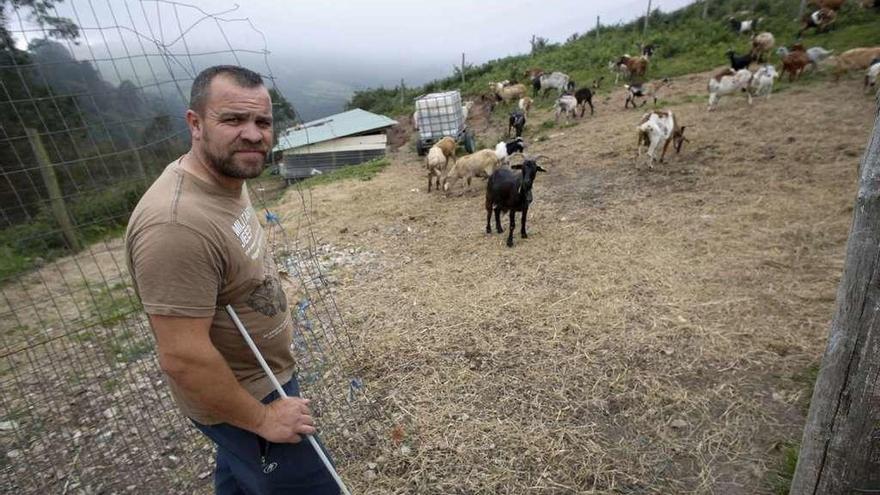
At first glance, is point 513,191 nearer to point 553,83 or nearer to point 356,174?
point 356,174

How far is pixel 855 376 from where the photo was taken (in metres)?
1.54

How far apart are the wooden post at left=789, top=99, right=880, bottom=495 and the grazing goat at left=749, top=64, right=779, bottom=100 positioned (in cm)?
1172

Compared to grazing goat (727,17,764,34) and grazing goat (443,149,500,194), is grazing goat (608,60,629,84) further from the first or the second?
grazing goat (443,149,500,194)

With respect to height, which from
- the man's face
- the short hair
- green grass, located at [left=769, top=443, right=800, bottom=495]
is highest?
the short hair

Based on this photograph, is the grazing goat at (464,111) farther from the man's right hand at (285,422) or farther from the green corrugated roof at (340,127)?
the man's right hand at (285,422)

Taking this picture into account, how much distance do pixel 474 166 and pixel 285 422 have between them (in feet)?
27.7

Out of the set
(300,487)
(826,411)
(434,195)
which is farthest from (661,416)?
(434,195)

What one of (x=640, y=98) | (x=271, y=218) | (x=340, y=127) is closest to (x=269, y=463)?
(x=271, y=218)

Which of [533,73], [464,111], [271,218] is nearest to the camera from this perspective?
[271,218]

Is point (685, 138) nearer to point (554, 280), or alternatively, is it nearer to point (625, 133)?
point (625, 133)

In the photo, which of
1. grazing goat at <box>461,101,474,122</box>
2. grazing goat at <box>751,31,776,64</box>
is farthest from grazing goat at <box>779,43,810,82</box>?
grazing goat at <box>461,101,474,122</box>

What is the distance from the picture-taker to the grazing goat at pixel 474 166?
31.3 feet

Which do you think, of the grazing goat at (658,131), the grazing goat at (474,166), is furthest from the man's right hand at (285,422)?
the grazing goat at (658,131)

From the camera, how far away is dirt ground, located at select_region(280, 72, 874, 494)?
9.57 ft
